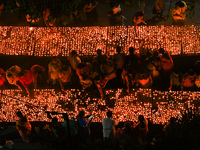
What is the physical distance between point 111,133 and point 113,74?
127 inches

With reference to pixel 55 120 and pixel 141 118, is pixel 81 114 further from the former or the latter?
pixel 141 118

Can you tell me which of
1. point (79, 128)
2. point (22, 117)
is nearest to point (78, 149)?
point (79, 128)

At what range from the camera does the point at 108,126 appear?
345 inches

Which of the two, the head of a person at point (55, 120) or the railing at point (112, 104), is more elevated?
the railing at point (112, 104)

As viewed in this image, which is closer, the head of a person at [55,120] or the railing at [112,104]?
the head of a person at [55,120]

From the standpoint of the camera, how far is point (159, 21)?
12.6 m

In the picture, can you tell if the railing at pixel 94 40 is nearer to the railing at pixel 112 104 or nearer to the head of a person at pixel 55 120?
the railing at pixel 112 104

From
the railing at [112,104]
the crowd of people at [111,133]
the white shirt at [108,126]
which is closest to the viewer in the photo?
the crowd of people at [111,133]

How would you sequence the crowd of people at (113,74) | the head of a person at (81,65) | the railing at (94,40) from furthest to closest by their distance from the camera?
the railing at (94,40) → the head of a person at (81,65) → the crowd of people at (113,74)

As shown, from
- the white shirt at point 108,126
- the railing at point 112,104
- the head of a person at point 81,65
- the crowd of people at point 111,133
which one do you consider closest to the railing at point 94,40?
the head of a person at point 81,65

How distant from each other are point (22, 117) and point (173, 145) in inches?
158

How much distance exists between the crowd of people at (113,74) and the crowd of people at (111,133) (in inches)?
38.8

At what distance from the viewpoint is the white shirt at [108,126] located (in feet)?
28.7

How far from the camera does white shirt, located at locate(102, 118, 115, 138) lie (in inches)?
345
